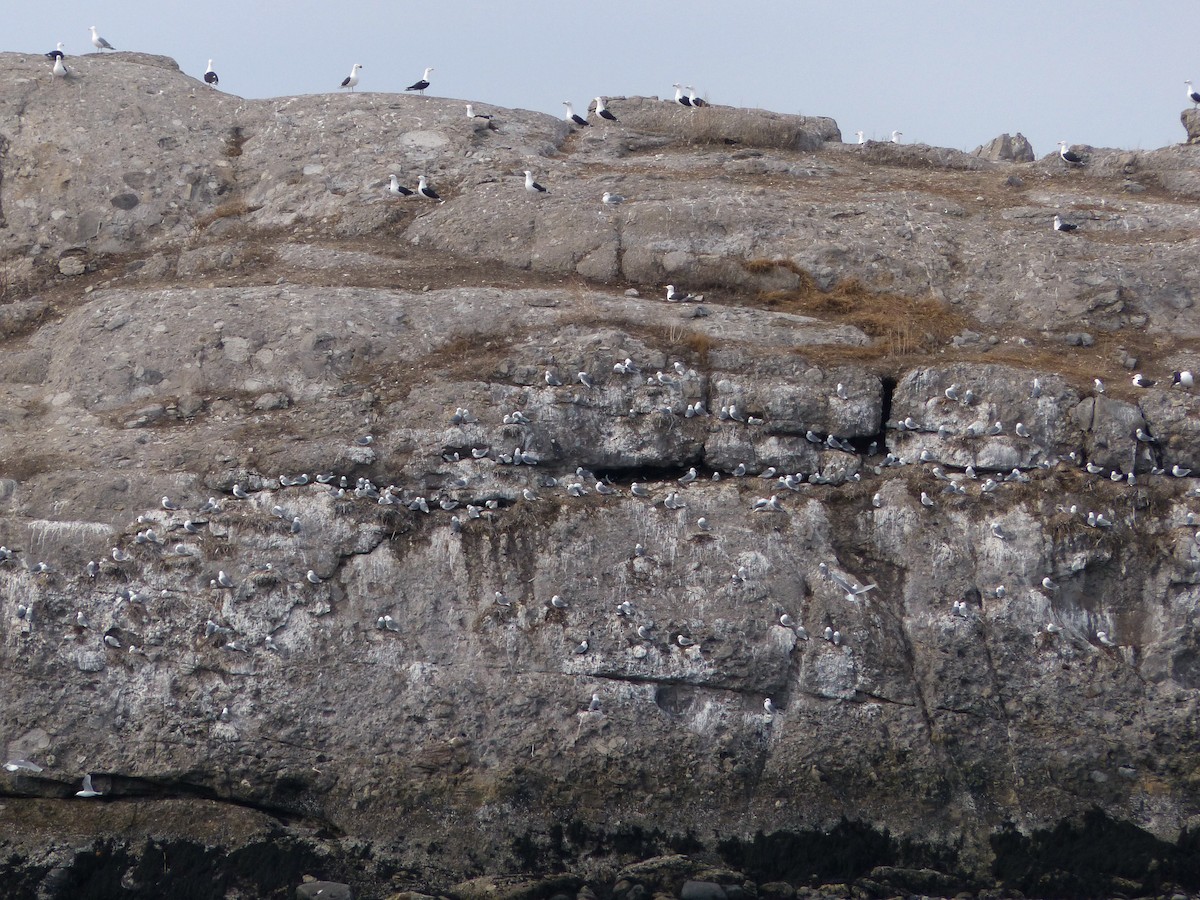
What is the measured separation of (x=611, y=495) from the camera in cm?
2295

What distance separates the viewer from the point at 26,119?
105 ft

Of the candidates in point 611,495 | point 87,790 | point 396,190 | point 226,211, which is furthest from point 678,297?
point 87,790

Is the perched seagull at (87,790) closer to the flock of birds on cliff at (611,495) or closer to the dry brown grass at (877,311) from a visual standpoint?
the flock of birds on cliff at (611,495)

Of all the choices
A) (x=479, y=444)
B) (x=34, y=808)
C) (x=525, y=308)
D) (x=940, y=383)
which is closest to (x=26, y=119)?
(x=525, y=308)

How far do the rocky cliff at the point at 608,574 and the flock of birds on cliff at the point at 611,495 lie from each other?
7cm

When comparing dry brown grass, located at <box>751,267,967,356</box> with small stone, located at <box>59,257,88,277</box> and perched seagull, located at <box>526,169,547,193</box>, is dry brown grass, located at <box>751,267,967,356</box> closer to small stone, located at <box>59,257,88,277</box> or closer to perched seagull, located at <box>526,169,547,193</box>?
perched seagull, located at <box>526,169,547,193</box>

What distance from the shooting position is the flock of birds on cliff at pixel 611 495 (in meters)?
21.3

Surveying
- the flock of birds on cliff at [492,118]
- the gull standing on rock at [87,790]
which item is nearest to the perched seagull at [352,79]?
the flock of birds on cliff at [492,118]

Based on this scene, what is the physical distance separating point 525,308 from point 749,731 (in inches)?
380

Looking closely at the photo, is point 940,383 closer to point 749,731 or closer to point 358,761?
point 749,731

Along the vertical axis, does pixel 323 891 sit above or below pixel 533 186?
below

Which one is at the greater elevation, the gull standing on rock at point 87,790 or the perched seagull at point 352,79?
the perched seagull at point 352,79

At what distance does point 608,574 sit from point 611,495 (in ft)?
5.04

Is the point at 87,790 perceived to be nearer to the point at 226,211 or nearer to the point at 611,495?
the point at 611,495
